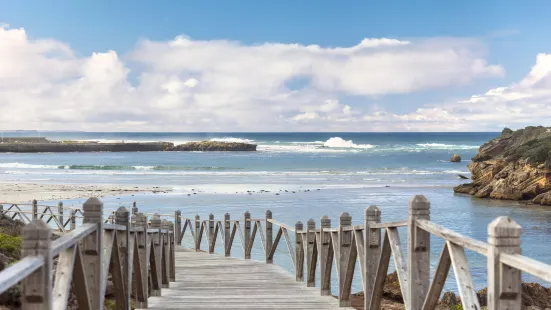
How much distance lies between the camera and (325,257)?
11.0 metres

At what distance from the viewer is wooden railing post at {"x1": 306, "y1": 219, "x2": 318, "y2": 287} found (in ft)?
39.5

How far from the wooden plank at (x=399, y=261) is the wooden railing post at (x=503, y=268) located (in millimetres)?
2233

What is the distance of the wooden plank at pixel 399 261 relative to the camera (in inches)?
276

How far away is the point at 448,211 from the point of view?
31812 mm

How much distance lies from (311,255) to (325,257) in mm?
1192

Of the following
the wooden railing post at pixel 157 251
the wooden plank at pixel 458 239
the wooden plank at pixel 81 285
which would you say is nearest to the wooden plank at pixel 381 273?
the wooden plank at pixel 458 239

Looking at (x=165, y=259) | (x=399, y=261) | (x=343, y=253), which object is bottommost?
(x=165, y=259)

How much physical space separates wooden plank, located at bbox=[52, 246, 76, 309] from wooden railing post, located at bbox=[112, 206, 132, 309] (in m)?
2.56

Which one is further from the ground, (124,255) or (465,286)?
(465,286)

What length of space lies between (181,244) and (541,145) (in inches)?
960

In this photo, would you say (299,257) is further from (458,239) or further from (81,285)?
(458,239)

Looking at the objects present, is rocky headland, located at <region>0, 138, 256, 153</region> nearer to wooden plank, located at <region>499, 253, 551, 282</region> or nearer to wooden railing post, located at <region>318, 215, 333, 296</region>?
wooden railing post, located at <region>318, 215, 333, 296</region>

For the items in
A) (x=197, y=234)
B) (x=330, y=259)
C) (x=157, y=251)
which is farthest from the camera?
(x=197, y=234)

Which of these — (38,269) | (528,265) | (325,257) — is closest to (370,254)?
(325,257)
